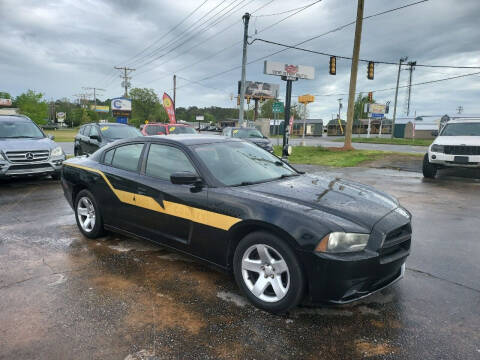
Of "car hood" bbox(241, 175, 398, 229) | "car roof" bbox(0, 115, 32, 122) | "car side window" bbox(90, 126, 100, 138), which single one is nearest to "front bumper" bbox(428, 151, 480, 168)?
"car hood" bbox(241, 175, 398, 229)

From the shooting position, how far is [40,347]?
94.1 inches

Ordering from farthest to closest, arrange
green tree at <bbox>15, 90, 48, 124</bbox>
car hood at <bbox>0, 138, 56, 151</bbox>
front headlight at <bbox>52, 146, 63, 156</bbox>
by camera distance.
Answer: green tree at <bbox>15, 90, 48, 124</bbox>
front headlight at <bbox>52, 146, 63, 156</bbox>
car hood at <bbox>0, 138, 56, 151</bbox>

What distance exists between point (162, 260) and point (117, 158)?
149 cm

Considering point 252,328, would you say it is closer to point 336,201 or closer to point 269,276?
point 269,276

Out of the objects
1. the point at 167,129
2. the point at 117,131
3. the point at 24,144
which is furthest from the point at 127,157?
the point at 167,129

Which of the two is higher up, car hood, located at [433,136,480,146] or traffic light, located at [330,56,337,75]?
traffic light, located at [330,56,337,75]

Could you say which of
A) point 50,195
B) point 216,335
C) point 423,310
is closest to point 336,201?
point 423,310

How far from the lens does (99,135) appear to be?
11.9 metres

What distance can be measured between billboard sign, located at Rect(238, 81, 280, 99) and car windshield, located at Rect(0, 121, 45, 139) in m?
56.0

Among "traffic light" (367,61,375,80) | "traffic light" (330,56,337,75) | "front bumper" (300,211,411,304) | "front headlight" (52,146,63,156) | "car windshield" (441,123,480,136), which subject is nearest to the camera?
"front bumper" (300,211,411,304)

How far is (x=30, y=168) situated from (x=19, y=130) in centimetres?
158

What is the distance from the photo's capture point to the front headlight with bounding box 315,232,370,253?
8.37 feet

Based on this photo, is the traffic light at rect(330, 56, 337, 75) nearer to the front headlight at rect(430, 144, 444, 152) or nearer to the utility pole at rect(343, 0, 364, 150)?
the utility pole at rect(343, 0, 364, 150)

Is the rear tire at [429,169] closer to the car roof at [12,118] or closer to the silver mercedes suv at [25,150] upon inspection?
the silver mercedes suv at [25,150]
